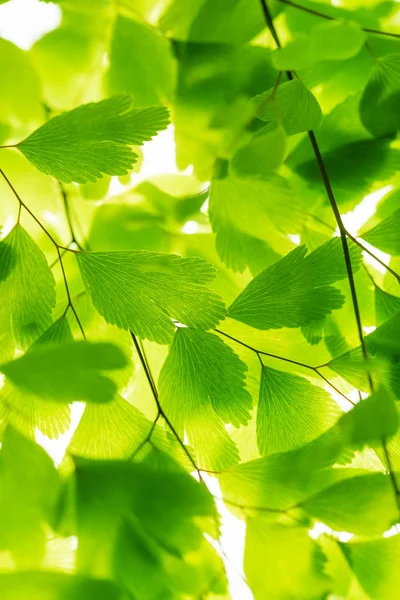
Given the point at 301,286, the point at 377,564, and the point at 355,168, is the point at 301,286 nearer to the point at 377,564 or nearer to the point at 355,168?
the point at 355,168

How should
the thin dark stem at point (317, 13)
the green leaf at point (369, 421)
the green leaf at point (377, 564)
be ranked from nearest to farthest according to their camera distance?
the green leaf at point (369, 421) → the green leaf at point (377, 564) → the thin dark stem at point (317, 13)

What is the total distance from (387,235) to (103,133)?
384 millimetres

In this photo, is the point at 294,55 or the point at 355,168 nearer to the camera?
the point at 294,55

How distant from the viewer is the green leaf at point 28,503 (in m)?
0.48

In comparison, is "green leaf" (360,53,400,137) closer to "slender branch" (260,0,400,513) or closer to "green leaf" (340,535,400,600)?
"slender branch" (260,0,400,513)

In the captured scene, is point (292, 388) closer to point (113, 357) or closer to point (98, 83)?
point (113, 357)

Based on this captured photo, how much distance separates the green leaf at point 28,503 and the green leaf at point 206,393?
6.9 inches

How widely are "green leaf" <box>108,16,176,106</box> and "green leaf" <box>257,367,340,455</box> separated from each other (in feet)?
1.38

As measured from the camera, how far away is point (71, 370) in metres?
0.43

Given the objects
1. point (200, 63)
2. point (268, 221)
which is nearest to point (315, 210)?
point (268, 221)

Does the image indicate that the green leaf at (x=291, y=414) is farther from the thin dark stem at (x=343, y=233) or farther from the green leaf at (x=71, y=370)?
the green leaf at (x=71, y=370)

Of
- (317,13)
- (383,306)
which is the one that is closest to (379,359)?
(383,306)

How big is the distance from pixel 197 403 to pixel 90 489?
152mm

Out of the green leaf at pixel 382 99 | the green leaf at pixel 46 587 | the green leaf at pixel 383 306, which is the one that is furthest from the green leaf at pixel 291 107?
the green leaf at pixel 46 587
